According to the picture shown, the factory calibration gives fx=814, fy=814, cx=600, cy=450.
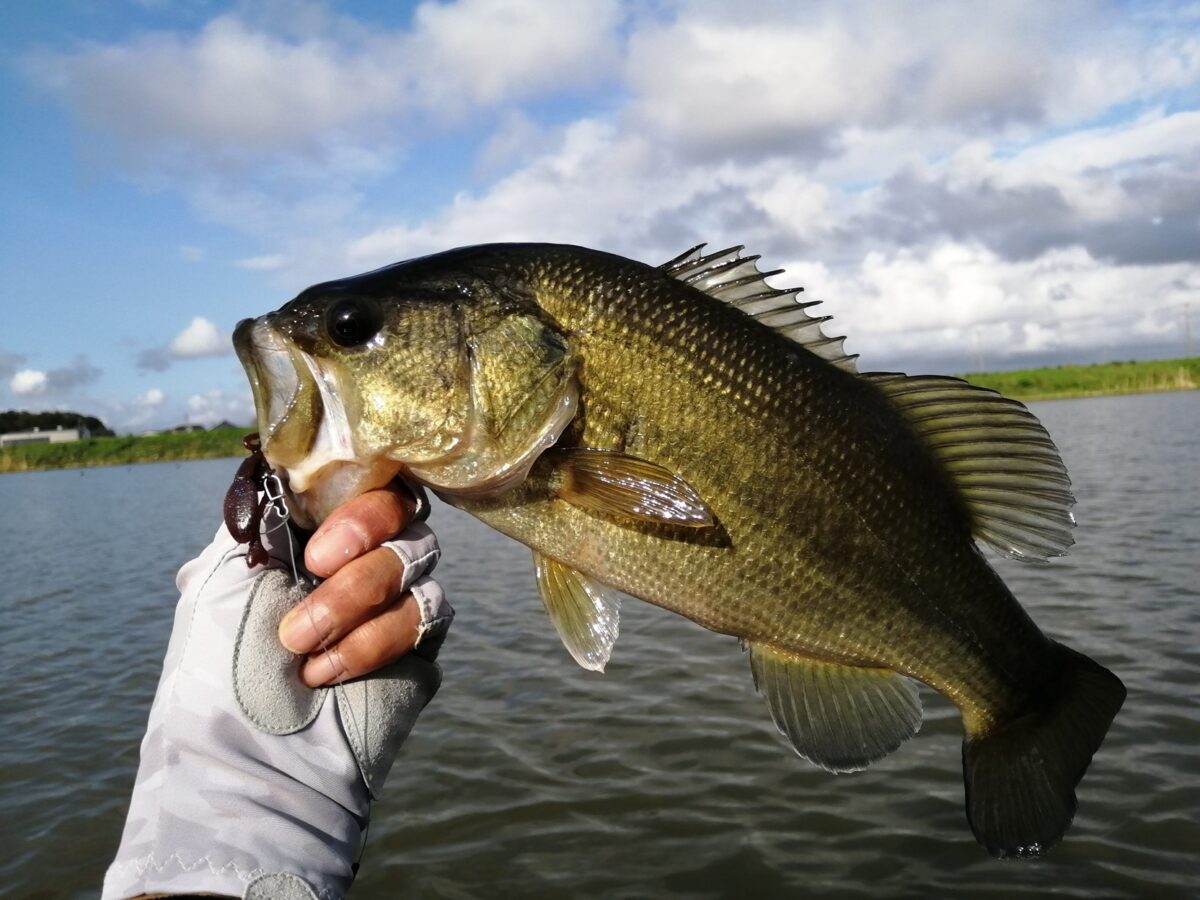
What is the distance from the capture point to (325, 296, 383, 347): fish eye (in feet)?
6.84

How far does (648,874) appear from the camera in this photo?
4.96 metres

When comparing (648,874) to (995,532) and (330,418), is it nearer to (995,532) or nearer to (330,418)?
(995,532)

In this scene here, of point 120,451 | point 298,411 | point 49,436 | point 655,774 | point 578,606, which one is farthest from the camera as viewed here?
point 49,436

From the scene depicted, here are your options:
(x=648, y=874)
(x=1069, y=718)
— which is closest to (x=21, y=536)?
(x=648, y=874)

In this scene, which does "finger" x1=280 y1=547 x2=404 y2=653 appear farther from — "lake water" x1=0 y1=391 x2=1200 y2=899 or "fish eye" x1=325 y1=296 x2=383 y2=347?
"lake water" x1=0 y1=391 x2=1200 y2=899

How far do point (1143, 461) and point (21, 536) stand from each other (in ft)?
95.6

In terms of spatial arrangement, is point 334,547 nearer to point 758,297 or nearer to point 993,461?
→ point 758,297

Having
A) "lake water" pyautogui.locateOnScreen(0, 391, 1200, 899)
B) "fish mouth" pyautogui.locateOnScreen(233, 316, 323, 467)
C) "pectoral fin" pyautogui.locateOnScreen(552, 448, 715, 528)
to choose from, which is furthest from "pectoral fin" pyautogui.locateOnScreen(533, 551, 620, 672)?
"lake water" pyautogui.locateOnScreen(0, 391, 1200, 899)

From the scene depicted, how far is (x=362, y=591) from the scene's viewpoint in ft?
6.69

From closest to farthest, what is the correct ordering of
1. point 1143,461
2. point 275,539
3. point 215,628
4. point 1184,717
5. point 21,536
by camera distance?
1. point 215,628
2. point 275,539
3. point 1184,717
4. point 1143,461
5. point 21,536

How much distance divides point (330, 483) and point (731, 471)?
3.39 feet

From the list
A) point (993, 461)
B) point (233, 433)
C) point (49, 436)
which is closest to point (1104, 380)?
point (233, 433)

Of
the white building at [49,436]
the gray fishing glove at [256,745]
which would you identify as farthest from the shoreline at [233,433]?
the gray fishing glove at [256,745]

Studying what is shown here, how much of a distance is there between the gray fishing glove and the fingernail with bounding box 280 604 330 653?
0.11 metres
